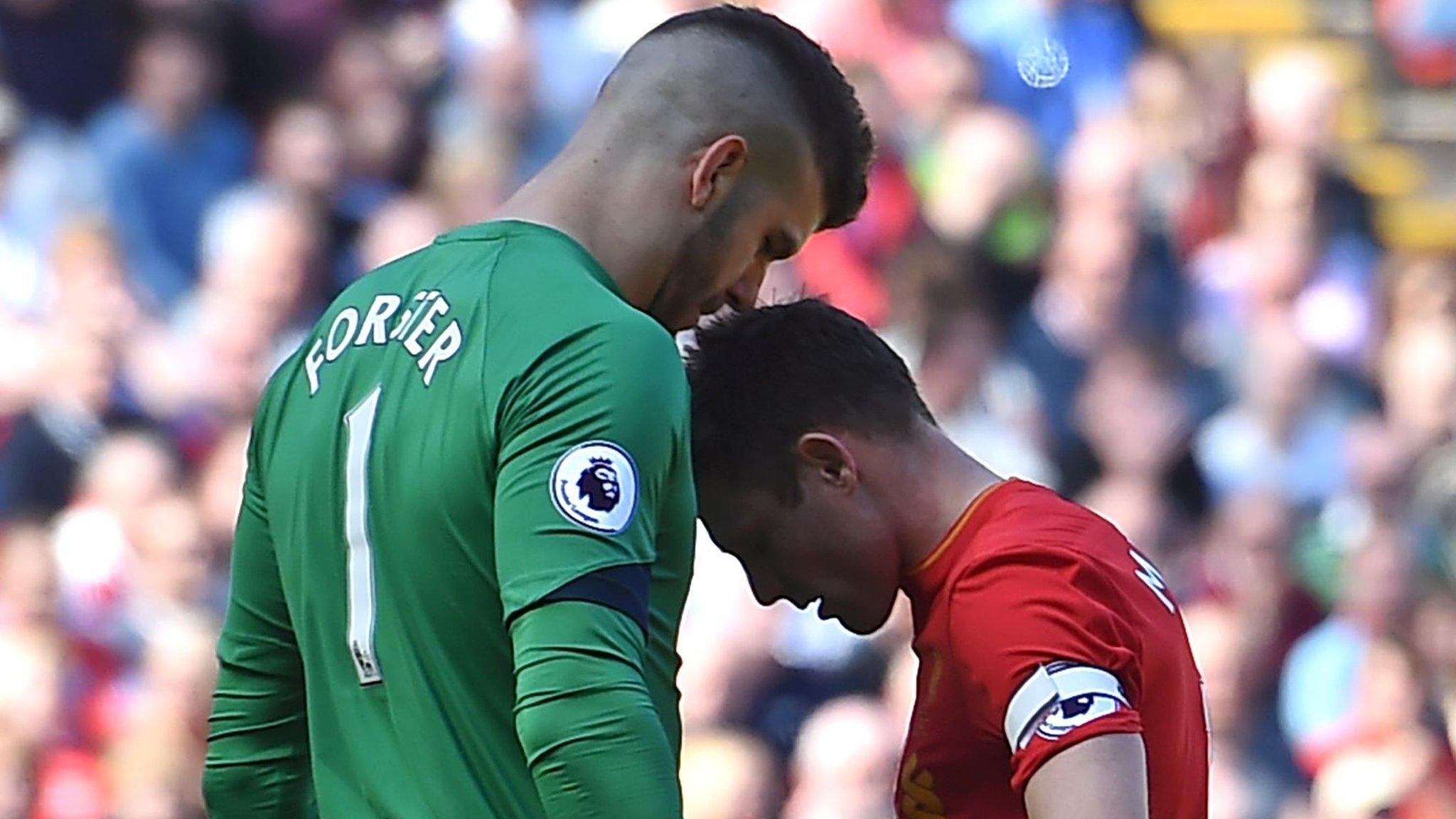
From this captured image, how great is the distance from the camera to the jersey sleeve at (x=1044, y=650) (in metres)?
1.87

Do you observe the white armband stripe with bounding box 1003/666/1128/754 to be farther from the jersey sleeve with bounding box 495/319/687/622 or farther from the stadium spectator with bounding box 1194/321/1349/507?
the stadium spectator with bounding box 1194/321/1349/507

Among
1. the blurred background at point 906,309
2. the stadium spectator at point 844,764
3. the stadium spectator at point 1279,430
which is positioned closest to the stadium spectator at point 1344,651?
the blurred background at point 906,309

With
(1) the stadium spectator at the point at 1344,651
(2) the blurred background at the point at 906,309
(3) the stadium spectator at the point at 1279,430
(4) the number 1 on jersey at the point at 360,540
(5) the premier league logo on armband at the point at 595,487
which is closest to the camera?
(5) the premier league logo on armband at the point at 595,487

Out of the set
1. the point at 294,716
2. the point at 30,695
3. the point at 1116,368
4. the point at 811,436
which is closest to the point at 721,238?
the point at 811,436

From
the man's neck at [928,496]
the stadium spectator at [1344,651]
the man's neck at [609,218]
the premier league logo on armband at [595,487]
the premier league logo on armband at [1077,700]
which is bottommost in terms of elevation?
the premier league logo on armband at [1077,700]

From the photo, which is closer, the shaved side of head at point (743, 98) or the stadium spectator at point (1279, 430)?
the shaved side of head at point (743, 98)

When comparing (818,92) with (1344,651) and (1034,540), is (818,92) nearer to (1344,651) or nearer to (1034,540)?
(1034,540)

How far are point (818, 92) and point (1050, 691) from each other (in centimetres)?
54

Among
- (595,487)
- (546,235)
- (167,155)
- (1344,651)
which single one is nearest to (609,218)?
(546,235)

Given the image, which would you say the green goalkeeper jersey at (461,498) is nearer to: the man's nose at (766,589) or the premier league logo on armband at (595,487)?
the premier league logo on armband at (595,487)

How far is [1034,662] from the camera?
190 centimetres

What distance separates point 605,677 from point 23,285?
3.52m

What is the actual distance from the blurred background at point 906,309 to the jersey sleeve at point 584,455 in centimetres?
300

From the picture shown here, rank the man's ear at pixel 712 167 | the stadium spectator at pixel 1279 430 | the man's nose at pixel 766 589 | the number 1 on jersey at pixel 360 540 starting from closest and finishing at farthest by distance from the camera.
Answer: the number 1 on jersey at pixel 360 540 → the man's ear at pixel 712 167 → the man's nose at pixel 766 589 → the stadium spectator at pixel 1279 430
